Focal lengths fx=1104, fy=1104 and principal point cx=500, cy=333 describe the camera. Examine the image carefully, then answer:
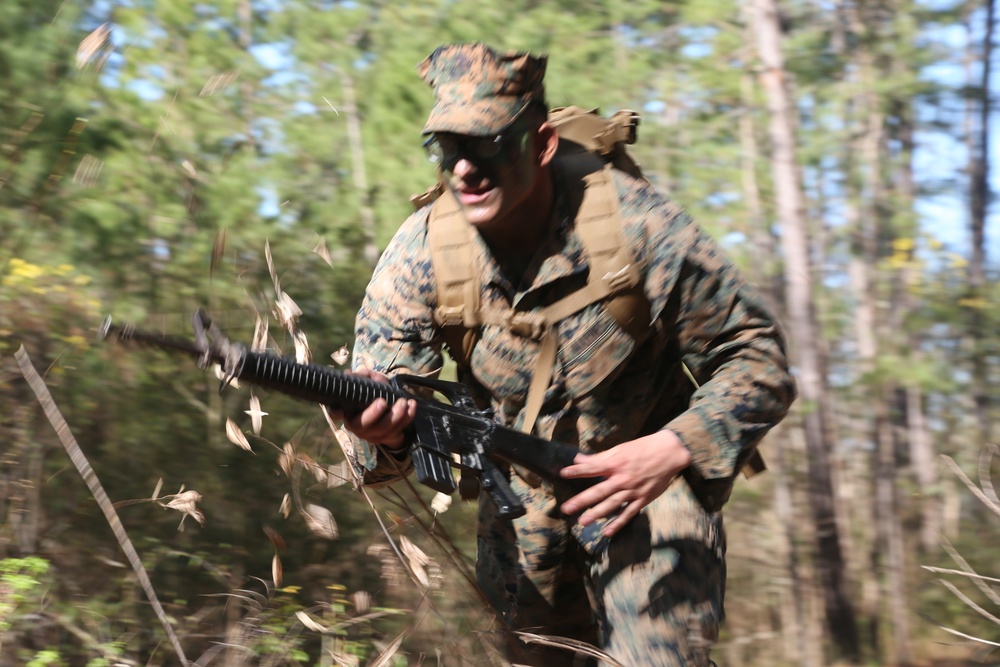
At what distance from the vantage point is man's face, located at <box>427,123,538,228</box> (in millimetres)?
2785

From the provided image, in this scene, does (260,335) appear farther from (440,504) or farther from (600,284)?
(600,284)

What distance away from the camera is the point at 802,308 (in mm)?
7262

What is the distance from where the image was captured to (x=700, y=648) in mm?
2799

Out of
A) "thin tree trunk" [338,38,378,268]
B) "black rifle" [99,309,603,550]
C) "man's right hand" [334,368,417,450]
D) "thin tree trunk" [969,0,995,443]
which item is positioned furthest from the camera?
"thin tree trunk" [969,0,995,443]

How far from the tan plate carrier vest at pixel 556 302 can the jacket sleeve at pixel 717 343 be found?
0.26 feet

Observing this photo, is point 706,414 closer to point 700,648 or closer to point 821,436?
point 700,648

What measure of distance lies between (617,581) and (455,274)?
2.95 feet

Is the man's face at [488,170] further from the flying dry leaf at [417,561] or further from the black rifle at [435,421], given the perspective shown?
the flying dry leaf at [417,561]

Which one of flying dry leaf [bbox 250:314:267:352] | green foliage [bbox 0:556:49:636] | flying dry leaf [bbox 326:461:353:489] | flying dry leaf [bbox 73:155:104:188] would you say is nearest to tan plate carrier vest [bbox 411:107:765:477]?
flying dry leaf [bbox 326:461:353:489]

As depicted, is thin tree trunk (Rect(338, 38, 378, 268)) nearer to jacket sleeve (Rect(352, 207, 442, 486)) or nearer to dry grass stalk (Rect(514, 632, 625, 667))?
jacket sleeve (Rect(352, 207, 442, 486))

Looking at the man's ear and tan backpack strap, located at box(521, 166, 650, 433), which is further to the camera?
the man's ear

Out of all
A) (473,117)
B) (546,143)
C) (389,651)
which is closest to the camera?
(473,117)

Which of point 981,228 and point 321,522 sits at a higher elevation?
point 321,522

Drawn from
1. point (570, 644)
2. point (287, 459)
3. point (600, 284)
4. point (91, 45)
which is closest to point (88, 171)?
point (91, 45)
